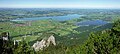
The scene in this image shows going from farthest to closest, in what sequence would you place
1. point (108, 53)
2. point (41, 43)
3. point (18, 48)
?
1. point (41, 43)
2. point (18, 48)
3. point (108, 53)

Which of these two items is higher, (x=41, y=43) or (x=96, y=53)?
(x=96, y=53)

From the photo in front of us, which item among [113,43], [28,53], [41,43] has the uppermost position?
[113,43]

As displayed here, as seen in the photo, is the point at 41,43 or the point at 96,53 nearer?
the point at 96,53

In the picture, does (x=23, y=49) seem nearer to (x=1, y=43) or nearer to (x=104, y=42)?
(x=1, y=43)

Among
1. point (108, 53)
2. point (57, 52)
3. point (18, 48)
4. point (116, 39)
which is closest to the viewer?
point (108, 53)

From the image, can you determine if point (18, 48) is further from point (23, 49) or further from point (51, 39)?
point (51, 39)

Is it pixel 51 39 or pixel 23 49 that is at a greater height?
pixel 23 49

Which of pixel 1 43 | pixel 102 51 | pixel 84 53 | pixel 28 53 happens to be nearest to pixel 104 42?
pixel 102 51

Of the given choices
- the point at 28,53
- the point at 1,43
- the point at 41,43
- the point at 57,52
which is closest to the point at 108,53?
the point at 28,53

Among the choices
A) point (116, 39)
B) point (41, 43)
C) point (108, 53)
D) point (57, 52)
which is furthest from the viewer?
point (41, 43)
